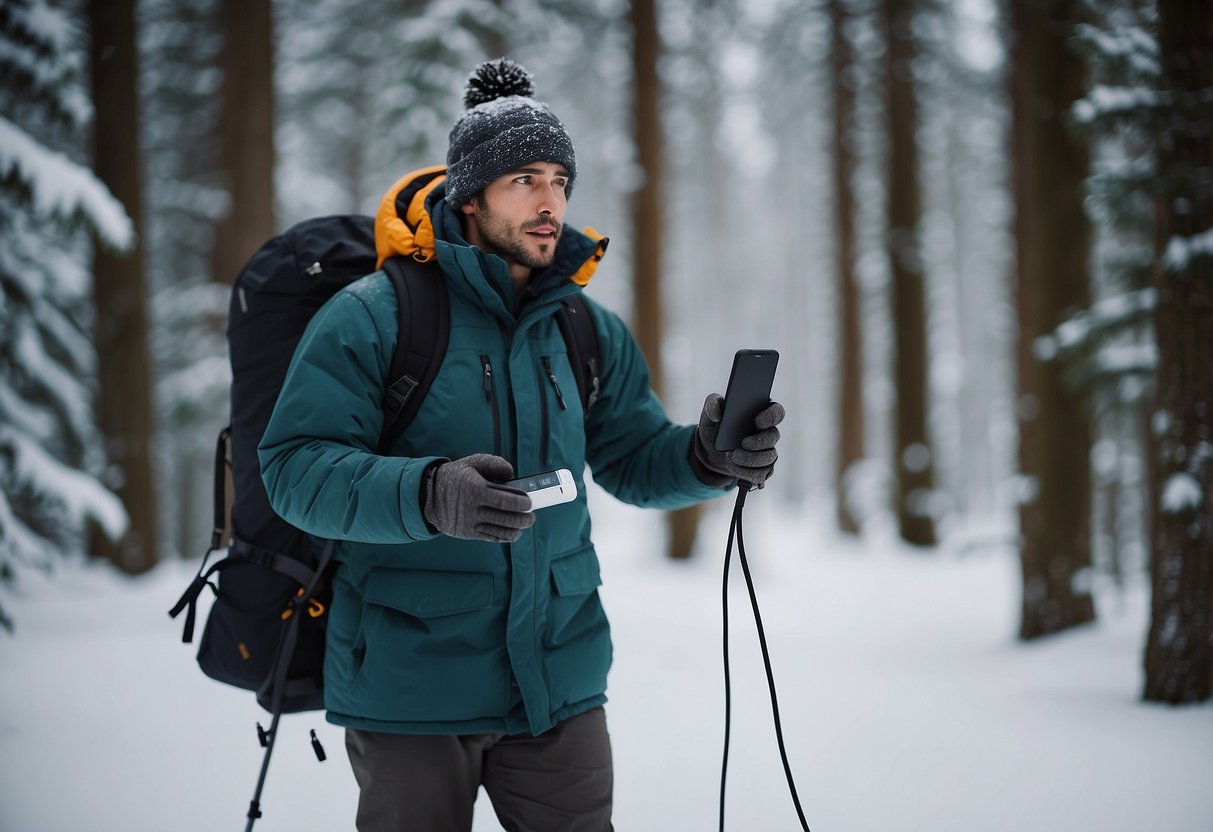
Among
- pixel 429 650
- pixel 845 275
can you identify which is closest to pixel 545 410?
pixel 429 650

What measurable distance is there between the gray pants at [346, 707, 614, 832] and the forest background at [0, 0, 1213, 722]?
4.51 m

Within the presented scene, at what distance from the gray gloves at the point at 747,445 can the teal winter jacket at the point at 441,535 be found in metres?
0.41

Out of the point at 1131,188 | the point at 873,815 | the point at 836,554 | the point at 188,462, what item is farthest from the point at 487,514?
the point at 188,462

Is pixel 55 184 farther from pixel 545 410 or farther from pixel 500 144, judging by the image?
pixel 545 410

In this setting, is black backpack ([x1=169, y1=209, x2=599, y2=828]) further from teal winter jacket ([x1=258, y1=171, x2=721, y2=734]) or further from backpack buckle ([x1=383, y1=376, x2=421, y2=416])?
backpack buckle ([x1=383, y1=376, x2=421, y2=416])

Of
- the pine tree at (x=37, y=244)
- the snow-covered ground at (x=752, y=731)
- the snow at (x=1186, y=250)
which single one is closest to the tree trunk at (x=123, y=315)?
the pine tree at (x=37, y=244)

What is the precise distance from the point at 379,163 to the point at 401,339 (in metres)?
13.3

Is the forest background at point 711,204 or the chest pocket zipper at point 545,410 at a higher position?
the forest background at point 711,204

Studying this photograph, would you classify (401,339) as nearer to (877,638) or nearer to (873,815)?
(873,815)

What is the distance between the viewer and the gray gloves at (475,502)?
185 cm

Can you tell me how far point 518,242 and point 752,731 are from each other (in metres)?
4.16

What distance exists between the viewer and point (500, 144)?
2463 millimetres

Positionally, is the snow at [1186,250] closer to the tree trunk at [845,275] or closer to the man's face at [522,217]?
the man's face at [522,217]

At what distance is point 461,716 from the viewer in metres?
2.20
